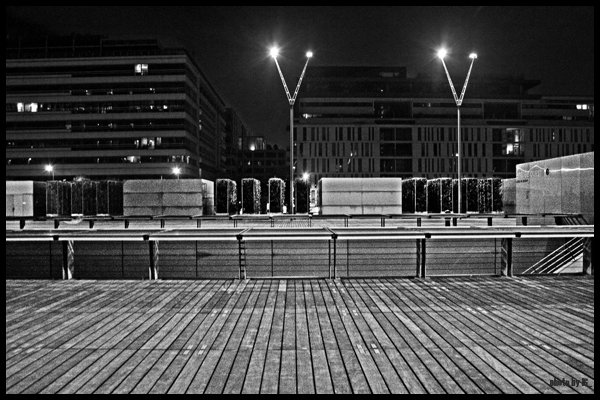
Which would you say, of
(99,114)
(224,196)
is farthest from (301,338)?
(99,114)

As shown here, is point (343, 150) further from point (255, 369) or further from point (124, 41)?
point (255, 369)

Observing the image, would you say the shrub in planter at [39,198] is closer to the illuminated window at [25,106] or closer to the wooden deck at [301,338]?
the wooden deck at [301,338]

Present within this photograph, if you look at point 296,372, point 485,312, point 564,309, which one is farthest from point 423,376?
point 564,309

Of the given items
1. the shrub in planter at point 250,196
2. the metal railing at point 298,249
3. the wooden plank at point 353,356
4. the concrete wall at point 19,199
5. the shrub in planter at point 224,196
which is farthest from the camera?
the shrub in planter at point 250,196

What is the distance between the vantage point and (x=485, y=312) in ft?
25.8

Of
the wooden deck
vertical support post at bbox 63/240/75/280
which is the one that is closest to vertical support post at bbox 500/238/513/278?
the wooden deck

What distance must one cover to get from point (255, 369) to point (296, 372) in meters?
0.44

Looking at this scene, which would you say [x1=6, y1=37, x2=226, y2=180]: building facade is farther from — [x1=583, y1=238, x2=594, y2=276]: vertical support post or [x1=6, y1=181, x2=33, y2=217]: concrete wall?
[x1=583, y1=238, x2=594, y2=276]: vertical support post

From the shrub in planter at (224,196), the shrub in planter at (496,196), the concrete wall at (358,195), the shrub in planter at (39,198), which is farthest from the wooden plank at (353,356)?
the shrub in planter at (496,196)

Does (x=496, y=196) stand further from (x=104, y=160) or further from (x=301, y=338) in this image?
(x=104, y=160)

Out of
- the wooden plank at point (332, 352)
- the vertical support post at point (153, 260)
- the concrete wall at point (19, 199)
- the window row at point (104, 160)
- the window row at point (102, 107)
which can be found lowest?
the wooden plank at point (332, 352)

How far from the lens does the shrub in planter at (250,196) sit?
46469 millimetres

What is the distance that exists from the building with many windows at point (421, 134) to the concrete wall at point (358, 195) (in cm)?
7432

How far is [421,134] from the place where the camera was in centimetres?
11131
